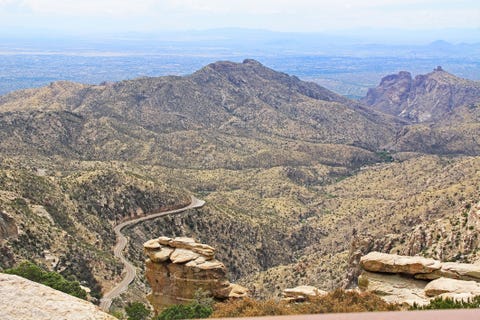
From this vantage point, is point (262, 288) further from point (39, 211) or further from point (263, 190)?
point (263, 190)

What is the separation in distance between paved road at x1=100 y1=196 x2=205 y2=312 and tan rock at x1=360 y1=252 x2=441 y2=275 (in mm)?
22798

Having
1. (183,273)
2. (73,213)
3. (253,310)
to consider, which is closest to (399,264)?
(253,310)

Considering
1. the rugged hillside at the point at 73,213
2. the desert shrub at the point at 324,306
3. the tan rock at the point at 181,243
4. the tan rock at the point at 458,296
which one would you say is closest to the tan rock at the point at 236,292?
the tan rock at the point at 181,243

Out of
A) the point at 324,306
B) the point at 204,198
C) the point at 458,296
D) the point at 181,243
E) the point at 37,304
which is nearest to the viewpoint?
the point at 37,304

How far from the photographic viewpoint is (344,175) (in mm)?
193625

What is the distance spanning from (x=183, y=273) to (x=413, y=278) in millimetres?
19529

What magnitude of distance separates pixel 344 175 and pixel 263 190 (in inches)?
2024

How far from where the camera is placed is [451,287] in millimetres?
31047

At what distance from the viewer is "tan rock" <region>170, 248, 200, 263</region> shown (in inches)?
1859

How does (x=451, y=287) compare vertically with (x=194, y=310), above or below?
above

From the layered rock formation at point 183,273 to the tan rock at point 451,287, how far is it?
57.9ft

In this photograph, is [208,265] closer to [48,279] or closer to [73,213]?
[48,279]

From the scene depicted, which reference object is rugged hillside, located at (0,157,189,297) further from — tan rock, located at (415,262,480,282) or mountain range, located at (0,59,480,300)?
tan rock, located at (415,262,480,282)

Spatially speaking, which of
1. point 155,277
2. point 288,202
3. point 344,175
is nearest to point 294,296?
point 155,277
